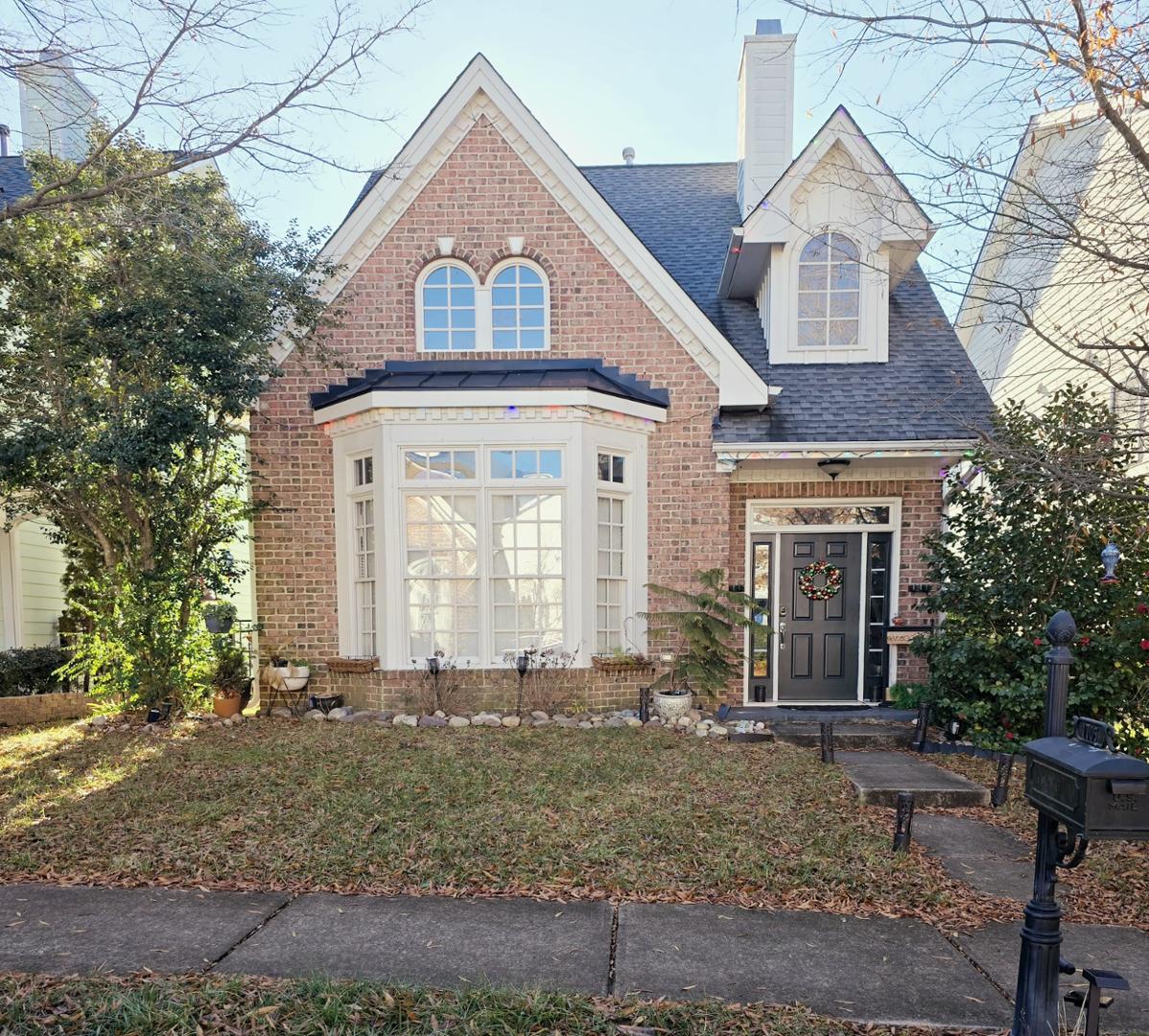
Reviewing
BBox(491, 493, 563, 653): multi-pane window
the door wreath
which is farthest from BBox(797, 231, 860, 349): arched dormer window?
BBox(491, 493, 563, 653): multi-pane window

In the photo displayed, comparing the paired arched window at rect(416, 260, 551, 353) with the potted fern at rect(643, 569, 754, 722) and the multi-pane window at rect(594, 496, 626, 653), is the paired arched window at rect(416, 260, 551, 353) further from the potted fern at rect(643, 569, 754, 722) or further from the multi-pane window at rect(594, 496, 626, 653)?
the potted fern at rect(643, 569, 754, 722)

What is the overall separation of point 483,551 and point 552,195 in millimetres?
4282

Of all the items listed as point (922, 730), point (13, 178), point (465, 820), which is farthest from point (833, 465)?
point (13, 178)

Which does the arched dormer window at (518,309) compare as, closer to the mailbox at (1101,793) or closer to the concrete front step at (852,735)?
the concrete front step at (852,735)

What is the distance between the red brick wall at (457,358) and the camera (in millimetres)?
8281

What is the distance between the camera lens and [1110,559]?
6.15 meters

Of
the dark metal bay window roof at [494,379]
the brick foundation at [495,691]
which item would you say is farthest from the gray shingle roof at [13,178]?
the brick foundation at [495,691]

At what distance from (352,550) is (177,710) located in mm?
2544

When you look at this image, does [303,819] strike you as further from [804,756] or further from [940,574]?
[940,574]

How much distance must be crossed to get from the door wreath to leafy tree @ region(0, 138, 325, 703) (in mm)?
6643

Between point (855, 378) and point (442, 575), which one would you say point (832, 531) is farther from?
point (442, 575)

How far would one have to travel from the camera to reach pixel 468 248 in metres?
8.30

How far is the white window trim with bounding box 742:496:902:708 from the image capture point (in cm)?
866

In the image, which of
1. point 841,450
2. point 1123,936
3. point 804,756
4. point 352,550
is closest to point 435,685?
point 352,550
